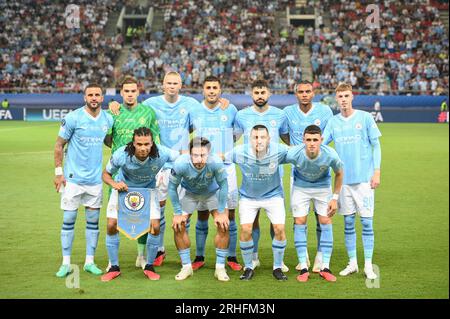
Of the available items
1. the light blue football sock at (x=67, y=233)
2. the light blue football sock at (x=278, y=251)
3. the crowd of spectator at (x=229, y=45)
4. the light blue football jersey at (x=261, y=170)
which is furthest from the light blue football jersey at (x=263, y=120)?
the crowd of spectator at (x=229, y=45)

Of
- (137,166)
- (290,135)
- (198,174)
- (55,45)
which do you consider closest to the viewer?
(137,166)

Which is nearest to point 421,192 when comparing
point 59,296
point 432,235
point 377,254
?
point 432,235

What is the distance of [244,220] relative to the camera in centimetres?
797

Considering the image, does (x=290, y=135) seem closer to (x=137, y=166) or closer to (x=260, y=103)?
(x=260, y=103)

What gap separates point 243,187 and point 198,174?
1.91 feet

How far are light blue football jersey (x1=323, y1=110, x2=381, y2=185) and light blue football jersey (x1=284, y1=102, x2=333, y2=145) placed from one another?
0.42 m

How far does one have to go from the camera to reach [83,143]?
8.14 meters

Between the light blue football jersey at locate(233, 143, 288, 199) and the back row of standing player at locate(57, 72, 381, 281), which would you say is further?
the back row of standing player at locate(57, 72, 381, 281)

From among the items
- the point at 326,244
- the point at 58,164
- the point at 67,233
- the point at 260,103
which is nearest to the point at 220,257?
the point at 326,244

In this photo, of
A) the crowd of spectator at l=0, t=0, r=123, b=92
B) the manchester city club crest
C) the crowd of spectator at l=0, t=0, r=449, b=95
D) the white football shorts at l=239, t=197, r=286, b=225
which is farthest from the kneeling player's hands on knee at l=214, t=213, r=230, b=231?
the crowd of spectator at l=0, t=0, r=123, b=92

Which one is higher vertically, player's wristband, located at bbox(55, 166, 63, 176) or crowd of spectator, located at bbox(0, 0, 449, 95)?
crowd of spectator, located at bbox(0, 0, 449, 95)

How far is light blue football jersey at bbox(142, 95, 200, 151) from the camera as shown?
8789 mm

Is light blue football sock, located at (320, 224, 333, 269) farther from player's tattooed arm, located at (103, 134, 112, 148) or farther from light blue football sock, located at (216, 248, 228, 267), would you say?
player's tattooed arm, located at (103, 134, 112, 148)

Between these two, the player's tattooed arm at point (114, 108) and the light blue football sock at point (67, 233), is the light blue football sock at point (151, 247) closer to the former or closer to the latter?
the light blue football sock at point (67, 233)
